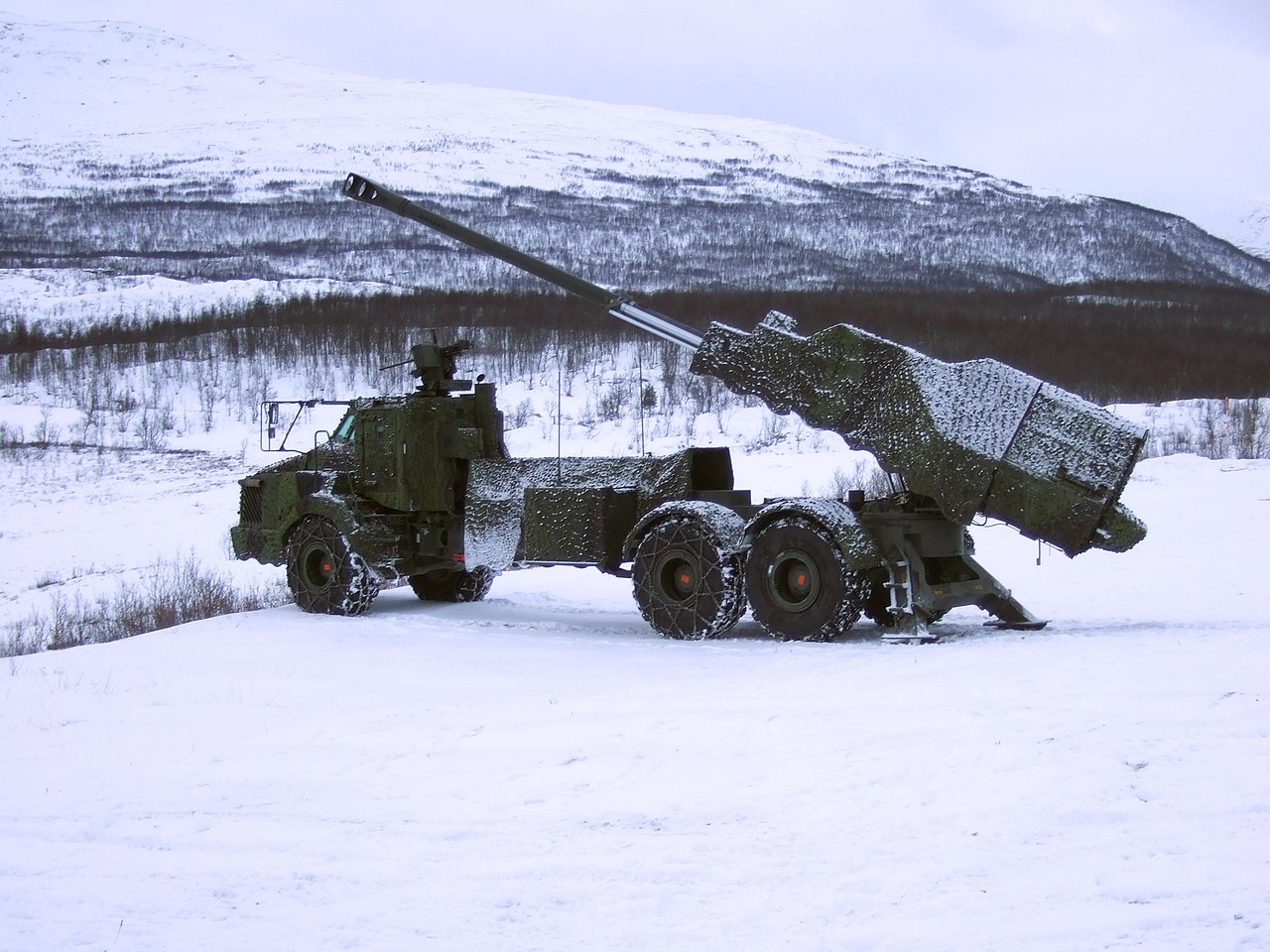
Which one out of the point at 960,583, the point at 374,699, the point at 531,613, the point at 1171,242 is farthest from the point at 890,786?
the point at 1171,242

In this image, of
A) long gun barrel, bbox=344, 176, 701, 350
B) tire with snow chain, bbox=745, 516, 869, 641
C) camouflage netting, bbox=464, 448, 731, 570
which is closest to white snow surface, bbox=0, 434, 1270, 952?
tire with snow chain, bbox=745, 516, 869, 641

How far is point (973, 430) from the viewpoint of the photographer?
→ 33.2ft

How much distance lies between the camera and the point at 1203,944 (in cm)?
447

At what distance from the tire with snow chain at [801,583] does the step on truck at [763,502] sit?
16 mm

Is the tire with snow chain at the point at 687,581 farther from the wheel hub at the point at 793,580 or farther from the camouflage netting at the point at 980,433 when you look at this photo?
the camouflage netting at the point at 980,433

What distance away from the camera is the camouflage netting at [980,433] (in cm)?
984

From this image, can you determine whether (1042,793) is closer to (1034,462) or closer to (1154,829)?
(1154,829)

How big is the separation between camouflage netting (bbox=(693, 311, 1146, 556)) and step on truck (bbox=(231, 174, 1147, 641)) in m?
0.01

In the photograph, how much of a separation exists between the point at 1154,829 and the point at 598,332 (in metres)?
37.4

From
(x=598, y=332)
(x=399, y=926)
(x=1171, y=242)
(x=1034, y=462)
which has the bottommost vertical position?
(x=399, y=926)

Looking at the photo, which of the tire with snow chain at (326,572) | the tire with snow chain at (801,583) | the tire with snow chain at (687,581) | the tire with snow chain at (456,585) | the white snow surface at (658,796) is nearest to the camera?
the white snow surface at (658,796)

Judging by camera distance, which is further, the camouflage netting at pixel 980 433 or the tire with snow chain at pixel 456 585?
the tire with snow chain at pixel 456 585

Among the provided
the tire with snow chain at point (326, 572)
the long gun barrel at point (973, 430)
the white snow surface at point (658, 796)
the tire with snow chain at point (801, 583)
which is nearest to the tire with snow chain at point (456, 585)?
the tire with snow chain at point (326, 572)

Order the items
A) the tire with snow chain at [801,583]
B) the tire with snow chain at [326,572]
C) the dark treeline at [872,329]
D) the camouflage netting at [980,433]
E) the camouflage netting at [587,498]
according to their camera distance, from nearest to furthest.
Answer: the camouflage netting at [980,433]
the tire with snow chain at [801,583]
the camouflage netting at [587,498]
the tire with snow chain at [326,572]
the dark treeline at [872,329]
